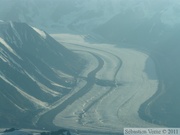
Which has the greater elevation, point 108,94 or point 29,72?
point 29,72

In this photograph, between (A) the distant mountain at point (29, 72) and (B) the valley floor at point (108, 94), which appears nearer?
(B) the valley floor at point (108, 94)

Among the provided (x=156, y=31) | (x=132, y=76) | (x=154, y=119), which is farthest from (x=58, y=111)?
(x=156, y=31)

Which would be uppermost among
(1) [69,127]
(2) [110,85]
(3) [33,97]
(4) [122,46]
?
(4) [122,46]

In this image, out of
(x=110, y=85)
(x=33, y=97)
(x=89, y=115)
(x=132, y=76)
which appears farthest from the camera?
(x=132, y=76)

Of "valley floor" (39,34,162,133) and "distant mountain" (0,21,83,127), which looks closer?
"valley floor" (39,34,162,133)

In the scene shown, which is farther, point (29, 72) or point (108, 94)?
point (29, 72)

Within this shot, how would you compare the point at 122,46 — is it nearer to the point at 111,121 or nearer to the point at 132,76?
the point at 132,76

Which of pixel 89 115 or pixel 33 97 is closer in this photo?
pixel 89 115

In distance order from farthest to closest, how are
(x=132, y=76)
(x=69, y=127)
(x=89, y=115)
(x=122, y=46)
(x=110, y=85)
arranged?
(x=122, y=46) → (x=132, y=76) → (x=110, y=85) → (x=89, y=115) → (x=69, y=127)
